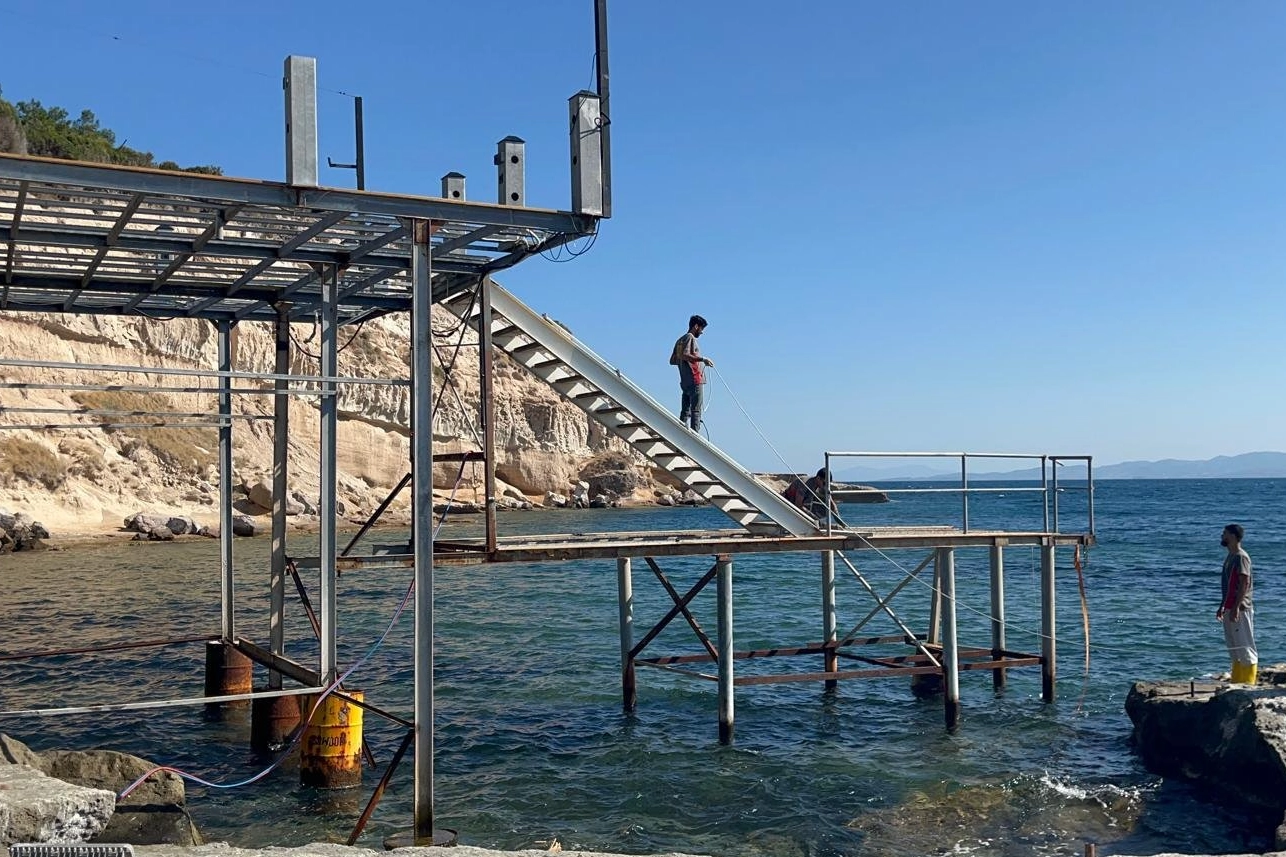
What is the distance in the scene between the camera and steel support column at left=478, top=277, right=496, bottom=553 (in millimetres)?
10664

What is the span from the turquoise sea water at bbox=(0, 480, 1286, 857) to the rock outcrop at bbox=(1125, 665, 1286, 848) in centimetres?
34

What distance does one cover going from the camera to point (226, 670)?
47.3 feet

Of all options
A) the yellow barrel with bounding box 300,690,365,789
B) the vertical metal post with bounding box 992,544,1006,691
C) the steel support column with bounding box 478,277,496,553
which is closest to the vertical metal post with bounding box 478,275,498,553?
the steel support column with bounding box 478,277,496,553

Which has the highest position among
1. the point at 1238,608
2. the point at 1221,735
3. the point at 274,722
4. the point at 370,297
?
the point at 370,297

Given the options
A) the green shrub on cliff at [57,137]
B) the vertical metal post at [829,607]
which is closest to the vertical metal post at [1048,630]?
the vertical metal post at [829,607]

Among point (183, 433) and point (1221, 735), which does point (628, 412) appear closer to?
point (1221, 735)

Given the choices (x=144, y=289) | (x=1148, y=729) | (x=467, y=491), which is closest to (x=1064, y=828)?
(x=1148, y=729)

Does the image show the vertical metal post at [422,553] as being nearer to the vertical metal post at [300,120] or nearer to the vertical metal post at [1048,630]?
the vertical metal post at [300,120]

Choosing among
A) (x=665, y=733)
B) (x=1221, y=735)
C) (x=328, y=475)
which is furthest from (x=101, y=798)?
(x=1221, y=735)

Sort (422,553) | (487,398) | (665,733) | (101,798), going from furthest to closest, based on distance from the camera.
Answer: (665,733) < (487,398) < (422,553) < (101,798)

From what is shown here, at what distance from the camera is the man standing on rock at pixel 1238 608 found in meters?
13.4

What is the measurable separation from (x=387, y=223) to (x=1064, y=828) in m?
8.99

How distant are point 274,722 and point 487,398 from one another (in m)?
5.37

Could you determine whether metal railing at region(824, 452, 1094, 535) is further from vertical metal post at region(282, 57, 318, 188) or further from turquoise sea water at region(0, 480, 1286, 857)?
vertical metal post at region(282, 57, 318, 188)
